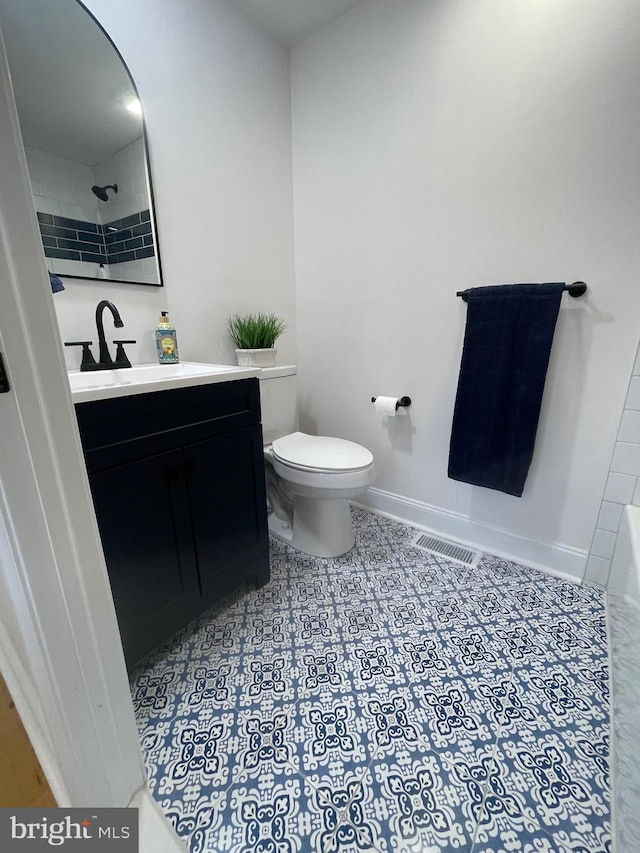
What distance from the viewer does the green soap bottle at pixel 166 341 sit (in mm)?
1408

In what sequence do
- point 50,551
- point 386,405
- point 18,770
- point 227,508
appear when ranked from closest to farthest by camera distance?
point 50,551
point 18,770
point 227,508
point 386,405

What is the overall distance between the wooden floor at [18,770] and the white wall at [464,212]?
160 cm

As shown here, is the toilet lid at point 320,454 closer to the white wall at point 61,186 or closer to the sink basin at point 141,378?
the sink basin at point 141,378

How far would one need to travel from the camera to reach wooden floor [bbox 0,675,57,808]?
718mm

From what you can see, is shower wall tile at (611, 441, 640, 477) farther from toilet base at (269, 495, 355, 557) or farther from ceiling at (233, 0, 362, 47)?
ceiling at (233, 0, 362, 47)

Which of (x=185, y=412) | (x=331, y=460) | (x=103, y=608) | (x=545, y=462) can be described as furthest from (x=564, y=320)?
(x=103, y=608)

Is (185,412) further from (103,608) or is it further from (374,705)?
(374,705)

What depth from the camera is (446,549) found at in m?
1.66

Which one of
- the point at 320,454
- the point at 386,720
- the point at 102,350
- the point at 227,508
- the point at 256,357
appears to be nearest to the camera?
the point at 386,720

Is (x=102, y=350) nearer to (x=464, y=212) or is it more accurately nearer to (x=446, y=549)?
(x=464, y=212)

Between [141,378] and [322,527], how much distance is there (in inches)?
38.9

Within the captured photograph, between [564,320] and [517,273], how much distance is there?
0.26m

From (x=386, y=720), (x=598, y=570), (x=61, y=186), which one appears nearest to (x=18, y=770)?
(x=386, y=720)

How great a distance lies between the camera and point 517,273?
135 centimetres
